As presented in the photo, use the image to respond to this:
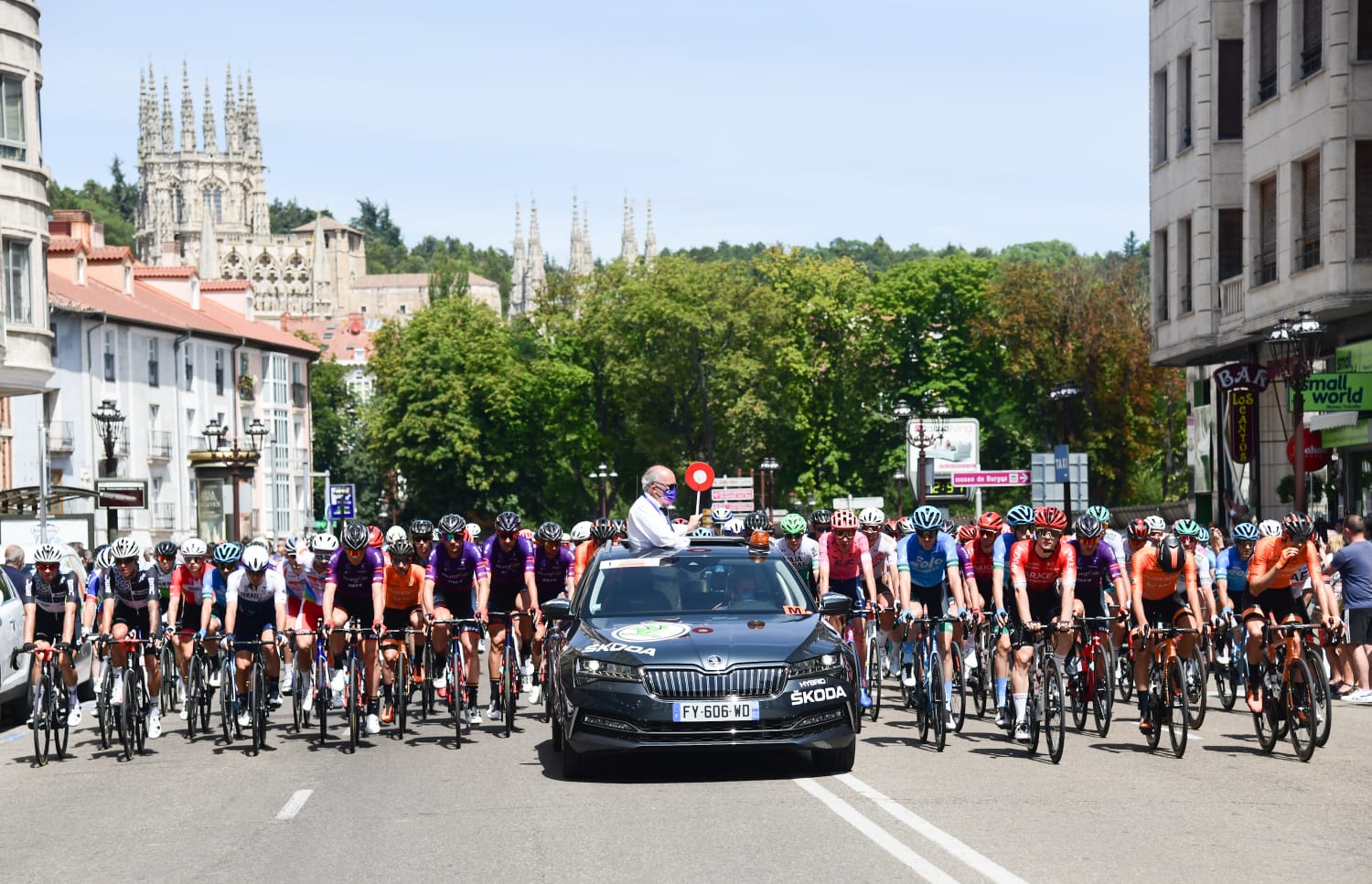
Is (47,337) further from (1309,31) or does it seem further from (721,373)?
(721,373)

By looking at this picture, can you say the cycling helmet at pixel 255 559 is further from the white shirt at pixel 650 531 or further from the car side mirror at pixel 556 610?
the car side mirror at pixel 556 610

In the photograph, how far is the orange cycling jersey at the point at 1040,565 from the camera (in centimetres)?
1493

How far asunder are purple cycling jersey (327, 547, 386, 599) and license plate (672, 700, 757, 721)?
506 centimetres

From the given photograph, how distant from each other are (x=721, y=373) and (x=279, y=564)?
225ft

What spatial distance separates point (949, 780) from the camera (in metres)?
13.0

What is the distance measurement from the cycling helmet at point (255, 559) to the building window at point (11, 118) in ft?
84.1

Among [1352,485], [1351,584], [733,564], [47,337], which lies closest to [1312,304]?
[1352,485]

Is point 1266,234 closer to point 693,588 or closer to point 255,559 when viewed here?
point 255,559

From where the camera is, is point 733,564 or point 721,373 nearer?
point 733,564

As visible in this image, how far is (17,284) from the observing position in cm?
4075

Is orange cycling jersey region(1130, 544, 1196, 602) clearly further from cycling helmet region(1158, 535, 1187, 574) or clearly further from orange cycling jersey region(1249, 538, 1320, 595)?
orange cycling jersey region(1249, 538, 1320, 595)

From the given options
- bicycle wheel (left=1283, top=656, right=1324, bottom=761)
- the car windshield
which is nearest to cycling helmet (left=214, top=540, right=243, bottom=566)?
the car windshield

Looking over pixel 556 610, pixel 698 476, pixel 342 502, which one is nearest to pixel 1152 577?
pixel 556 610

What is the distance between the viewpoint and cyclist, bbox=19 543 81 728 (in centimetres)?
1739
